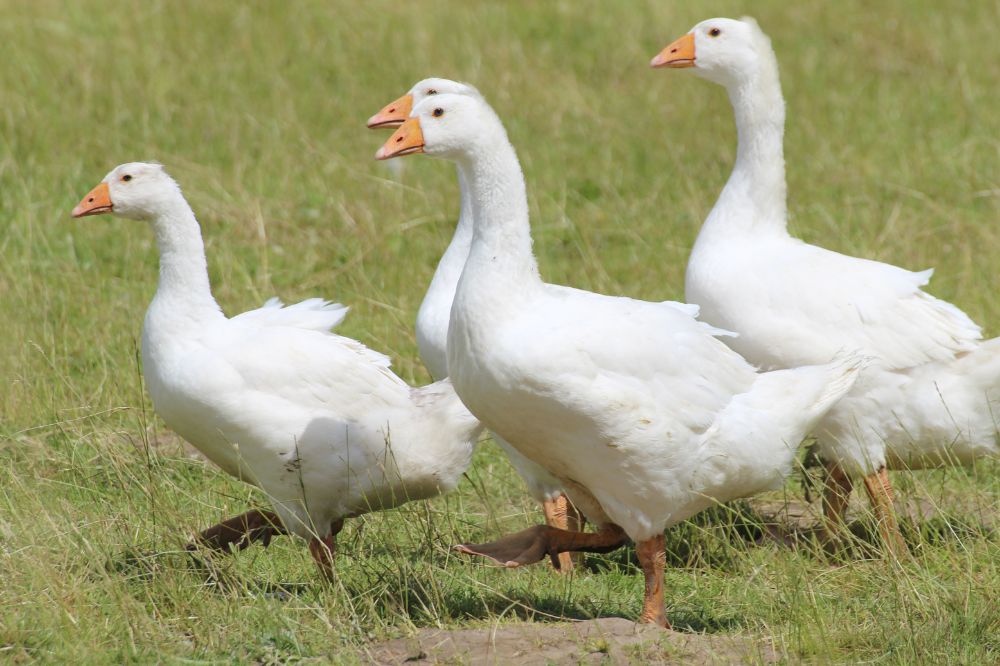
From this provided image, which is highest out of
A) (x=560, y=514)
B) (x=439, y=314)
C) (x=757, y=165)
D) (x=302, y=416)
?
(x=757, y=165)

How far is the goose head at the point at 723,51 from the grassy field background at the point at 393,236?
2175 millimetres

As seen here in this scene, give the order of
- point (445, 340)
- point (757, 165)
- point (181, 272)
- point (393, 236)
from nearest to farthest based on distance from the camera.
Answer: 1. point (181, 272)
2. point (445, 340)
3. point (757, 165)
4. point (393, 236)

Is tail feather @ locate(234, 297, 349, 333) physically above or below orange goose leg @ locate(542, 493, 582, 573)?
above

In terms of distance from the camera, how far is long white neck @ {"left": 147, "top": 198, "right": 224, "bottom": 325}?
5.55m

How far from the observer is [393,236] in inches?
375

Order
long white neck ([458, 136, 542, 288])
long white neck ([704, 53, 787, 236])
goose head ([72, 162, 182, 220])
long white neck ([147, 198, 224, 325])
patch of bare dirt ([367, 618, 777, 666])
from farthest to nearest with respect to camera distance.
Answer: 1. long white neck ([704, 53, 787, 236])
2. goose head ([72, 162, 182, 220])
3. long white neck ([147, 198, 224, 325])
4. long white neck ([458, 136, 542, 288])
5. patch of bare dirt ([367, 618, 777, 666])

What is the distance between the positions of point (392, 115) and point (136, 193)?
5.05 ft

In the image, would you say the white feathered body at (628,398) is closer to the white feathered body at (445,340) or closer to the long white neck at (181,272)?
the white feathered body at (445,340)

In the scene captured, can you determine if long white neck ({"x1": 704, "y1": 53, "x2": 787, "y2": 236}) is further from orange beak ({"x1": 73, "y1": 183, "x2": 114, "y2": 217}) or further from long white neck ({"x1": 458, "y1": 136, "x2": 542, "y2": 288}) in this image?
orange beak ({"x1": 73, "y1": 183, "x2": 114, "y2": 217})

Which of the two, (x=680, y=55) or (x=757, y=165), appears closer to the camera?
(x=757, y=165)

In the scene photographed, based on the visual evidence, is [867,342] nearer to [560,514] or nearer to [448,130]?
[560,514]

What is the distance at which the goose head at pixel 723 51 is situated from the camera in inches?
263

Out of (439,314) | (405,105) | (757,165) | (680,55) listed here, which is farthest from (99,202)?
(757,165)

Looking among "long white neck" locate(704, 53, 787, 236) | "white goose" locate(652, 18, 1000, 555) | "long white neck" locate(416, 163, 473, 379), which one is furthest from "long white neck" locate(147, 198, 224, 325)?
"long white neck" locate(704, 53, 787, 236)
